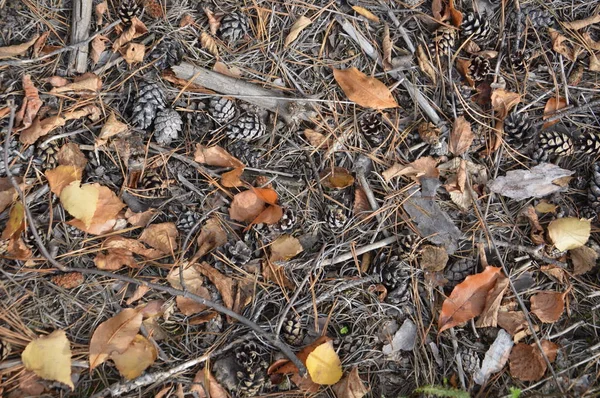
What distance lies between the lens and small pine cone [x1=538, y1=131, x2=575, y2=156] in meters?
2.36

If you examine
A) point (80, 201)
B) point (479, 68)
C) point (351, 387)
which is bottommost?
point (351, 387)

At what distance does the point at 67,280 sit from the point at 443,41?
2.05 meters

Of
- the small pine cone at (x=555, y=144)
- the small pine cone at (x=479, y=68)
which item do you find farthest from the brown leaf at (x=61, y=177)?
the small pine cone at (x=555, y=144)

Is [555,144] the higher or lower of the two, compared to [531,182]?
higher

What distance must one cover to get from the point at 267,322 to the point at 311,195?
24.6 inches

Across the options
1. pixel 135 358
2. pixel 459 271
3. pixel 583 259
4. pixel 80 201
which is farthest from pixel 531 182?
pixel 80 201

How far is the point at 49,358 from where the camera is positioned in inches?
81.1

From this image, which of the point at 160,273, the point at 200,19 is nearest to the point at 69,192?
the point at 160,273

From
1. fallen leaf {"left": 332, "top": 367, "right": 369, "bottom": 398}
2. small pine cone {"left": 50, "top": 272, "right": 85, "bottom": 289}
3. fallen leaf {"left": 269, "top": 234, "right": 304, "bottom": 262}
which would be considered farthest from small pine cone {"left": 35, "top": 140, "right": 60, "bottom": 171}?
fallen leaf {"left": 332, "top": 367, "right": 369, "bottom": 398}

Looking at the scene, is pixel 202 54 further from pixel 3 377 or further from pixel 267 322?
pixel 3 377

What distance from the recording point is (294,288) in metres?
2.29

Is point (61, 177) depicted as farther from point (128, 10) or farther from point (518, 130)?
point (518, 130)

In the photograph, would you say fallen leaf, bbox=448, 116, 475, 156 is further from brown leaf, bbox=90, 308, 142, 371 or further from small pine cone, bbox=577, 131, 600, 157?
brown leaf, bbox=90, 308, 142, 371

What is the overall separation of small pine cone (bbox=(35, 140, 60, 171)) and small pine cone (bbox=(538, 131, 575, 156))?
2279 mm
